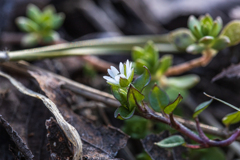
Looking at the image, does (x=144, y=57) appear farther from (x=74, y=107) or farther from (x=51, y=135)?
(x=51, y=135)

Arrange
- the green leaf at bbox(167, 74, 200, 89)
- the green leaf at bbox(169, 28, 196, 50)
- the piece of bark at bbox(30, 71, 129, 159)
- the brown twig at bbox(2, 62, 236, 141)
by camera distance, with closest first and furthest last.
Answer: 1. the piece of bark at bbox(30, 71, 129, 159)
2. the brown twig at bbox(2, 62, 236, 141)
3. the green leaf at bbox(169, 28, 196, 50)
4. the green leaf at bbox(167, 74, 200, 89)

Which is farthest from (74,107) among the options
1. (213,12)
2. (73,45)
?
(213,12)

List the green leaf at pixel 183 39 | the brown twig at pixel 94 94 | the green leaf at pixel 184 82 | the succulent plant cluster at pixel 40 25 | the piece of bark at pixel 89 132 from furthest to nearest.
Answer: the succulent plant cluster at pixel 40 25 → the green leaf at pixel 184 82 → the green leaf at pixel 183 39 → the brown twig at pixel 94 94 → the piece of bark at pixel 89 132

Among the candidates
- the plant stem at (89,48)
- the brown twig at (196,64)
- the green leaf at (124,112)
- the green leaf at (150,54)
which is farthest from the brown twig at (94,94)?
the brown twig at (196,64)

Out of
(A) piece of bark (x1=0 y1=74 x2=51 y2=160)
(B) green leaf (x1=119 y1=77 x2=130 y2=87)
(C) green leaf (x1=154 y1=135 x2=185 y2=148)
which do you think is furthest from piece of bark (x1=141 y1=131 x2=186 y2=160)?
(A) piece of bark (x1=0 y1=74 x2=51 y2=160)

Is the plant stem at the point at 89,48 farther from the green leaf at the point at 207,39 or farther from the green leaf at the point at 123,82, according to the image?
the green leaf at the point at 123,82

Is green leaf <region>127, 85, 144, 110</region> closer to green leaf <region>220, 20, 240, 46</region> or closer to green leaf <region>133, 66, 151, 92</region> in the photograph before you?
green leaf <region>133, 66, 151, 92</region>

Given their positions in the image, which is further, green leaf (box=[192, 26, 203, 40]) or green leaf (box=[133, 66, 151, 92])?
green leaf (box=[192, 26, 203, 40])

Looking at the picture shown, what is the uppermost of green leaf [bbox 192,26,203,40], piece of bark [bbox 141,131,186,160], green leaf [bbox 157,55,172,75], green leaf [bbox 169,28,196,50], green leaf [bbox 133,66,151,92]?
green leaf [bbox 192,26,203,40]
